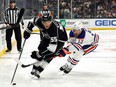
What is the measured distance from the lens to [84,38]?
15.9 ft

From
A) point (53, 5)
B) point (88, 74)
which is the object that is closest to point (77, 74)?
point (88, 74)

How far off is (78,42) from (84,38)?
97mm

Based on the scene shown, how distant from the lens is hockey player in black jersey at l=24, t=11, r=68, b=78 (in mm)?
4461

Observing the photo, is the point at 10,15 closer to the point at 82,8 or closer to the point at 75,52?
the point at 75,52

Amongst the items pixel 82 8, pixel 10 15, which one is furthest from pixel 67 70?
pixel 82 8

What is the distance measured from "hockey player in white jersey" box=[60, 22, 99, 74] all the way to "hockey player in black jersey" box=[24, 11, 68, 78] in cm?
28

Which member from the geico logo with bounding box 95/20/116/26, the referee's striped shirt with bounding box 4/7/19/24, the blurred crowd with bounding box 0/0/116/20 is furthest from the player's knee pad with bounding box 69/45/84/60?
the geico logo with bounding box 95/20/116/26

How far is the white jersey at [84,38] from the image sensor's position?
15.8 feet

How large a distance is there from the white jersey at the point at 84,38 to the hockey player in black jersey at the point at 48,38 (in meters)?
0.30

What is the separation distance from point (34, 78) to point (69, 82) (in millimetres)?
474

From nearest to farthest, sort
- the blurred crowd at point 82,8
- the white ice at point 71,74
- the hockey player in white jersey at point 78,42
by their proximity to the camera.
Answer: the white ice at point 71,74 < the hockey player in white jersey at point 78,42 < the blurred crowd at point 82,8

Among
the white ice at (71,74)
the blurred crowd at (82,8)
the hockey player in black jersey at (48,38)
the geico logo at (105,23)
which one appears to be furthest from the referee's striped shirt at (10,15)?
the geico logo at (105,23)

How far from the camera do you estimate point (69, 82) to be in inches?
178

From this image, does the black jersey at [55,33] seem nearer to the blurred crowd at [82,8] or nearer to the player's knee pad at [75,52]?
the player's knee pad at [75,52]
